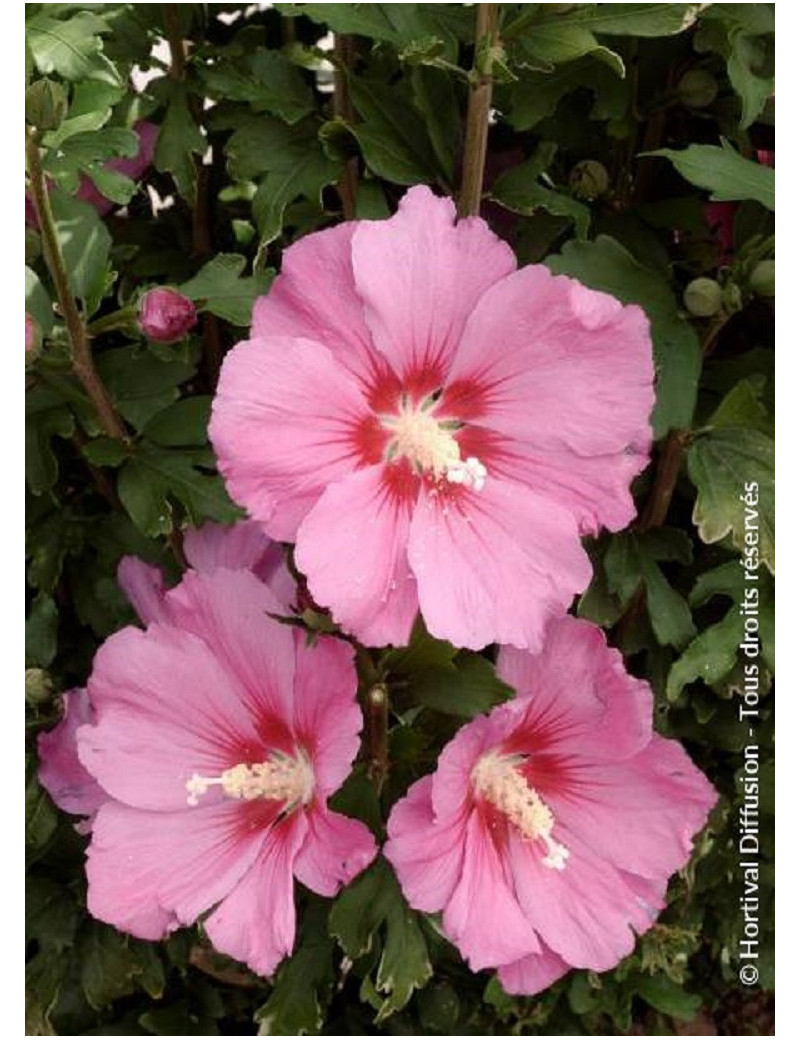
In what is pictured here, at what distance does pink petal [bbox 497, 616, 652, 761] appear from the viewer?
2.79 feet

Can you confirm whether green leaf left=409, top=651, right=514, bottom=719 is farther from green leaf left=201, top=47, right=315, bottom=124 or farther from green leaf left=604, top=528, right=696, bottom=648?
green leaf left=201, top=47, right=315, bottom=124

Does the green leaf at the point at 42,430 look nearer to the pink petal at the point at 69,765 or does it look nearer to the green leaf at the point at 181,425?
the green leaf at the point at 181,425

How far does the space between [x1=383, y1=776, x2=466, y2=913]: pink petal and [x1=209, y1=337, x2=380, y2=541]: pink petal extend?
0.22m

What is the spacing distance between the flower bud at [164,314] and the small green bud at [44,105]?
0.13 metres

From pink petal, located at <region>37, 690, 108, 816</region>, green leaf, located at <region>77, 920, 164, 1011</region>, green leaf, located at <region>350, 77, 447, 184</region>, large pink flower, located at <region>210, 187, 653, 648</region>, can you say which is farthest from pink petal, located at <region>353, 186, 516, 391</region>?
green leaf, located at <region>77, 920, 164, 1011</region>

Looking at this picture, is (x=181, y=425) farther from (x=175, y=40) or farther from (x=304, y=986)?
(x=304, y=986)

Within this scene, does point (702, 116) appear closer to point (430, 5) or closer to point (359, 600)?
point (430, 5)

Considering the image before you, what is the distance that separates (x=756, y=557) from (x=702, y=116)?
39 centimetres

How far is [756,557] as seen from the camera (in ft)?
3.08

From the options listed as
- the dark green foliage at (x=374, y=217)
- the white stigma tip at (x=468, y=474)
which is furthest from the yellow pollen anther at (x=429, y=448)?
the dark green foliage at (x=374, y=217)

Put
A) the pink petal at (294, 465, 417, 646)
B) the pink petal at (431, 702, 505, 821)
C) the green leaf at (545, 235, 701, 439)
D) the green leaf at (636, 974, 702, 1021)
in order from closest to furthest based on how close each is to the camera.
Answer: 1. the pink petal at (294, 465, 417, 646)
2. the pink petal at (431, 702, 505, 821)
3. the green leaf at (545, 235, 701, 439)
4. the green leaf at (636, 974, 702, 1021)

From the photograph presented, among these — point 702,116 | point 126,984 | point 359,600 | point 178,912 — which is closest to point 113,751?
point 178,912

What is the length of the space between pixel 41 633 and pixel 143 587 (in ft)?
0.60

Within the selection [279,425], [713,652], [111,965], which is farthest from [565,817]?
[111,965]
